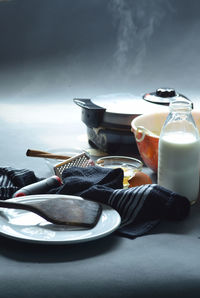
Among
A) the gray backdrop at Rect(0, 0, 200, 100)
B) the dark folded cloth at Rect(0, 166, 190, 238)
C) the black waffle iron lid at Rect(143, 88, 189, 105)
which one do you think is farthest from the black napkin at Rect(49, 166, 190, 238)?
the gray backdrop at Rect(0, 0, 200, 100)

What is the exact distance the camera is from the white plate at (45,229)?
774 millimetres

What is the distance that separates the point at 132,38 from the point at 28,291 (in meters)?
1.53

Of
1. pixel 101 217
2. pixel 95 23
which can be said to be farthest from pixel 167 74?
pixel 101 217

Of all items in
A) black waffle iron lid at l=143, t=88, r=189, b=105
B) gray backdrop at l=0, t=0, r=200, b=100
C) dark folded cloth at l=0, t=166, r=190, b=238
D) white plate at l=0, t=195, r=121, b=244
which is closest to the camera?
white plate at l=0, t=195, r=121, b=244

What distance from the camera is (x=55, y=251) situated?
0.79 meters

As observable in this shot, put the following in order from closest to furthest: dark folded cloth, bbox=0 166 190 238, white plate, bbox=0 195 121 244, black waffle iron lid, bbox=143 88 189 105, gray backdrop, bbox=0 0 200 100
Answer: white plate, bbox=0 195 121 244
dark folded cloth, bbox=0 166 190 238
black waffle iron lid, bbox=143 88 189 105
gray backdrop, bbox=0 0 200 100

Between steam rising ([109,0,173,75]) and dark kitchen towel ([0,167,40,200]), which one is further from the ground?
steam rising ([109,0,173,75])

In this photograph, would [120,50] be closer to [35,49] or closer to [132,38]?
[132,38]

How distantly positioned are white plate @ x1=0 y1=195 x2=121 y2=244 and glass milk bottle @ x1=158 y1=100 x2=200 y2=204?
13 centimetres

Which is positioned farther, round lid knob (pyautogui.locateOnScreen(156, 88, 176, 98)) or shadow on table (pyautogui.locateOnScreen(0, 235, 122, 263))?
round lid knob (pyautogui.locateOnScreen(156, 88, 176, 98))

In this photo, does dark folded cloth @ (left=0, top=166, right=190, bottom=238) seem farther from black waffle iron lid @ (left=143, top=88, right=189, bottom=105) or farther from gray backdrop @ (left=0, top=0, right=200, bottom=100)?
gray backdrop @ (left=0, top=0, right=200, bottom=100)

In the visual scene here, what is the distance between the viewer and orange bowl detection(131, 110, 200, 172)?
1.03 m

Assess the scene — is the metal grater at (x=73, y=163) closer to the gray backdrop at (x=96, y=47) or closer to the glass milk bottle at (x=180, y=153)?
the glass milk bottle at (x=180, y=153)

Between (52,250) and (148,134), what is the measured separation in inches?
13.0
